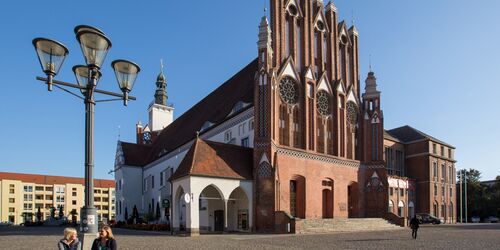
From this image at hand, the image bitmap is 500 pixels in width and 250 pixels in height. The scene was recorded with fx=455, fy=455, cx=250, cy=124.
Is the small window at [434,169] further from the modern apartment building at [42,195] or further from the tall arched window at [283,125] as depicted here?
the modern apartment building at [42,195]

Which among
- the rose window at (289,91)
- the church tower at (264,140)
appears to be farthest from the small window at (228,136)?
the rose window at (289,91)

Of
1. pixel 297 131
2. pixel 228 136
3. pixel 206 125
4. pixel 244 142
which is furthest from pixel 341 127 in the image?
pixel 206 125

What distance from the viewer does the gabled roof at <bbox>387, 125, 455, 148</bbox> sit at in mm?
63944

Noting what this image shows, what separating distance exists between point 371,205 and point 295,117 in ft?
42.7

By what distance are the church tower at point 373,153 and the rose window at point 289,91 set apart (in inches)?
425

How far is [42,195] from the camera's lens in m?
129

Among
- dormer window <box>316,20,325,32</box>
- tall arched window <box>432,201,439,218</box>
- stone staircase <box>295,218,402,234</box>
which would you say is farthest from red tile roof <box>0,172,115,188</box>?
stone staircase <box>295,218,402,234</box>

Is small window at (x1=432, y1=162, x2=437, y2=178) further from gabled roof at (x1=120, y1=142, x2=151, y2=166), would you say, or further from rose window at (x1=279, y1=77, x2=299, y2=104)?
gabled roof at (x1=120, y1=142, x2=151, y2=166)

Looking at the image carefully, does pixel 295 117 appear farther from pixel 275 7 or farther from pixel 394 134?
pixel 394 134

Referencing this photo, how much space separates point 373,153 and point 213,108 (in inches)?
714

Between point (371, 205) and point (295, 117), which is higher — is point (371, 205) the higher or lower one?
the lower one

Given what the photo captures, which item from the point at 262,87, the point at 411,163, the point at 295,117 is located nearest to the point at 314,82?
the point at 295,117

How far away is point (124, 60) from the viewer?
10047mm

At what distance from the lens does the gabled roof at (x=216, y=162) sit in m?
34.1
